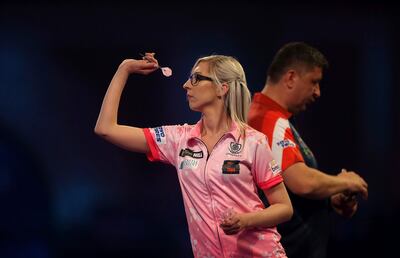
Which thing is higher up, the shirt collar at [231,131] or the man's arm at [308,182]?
the shirt collar at [231,131]

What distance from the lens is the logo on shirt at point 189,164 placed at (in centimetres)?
239

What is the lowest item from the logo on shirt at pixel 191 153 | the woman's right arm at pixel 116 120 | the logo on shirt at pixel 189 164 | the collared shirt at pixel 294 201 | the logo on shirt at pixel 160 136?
the collared shirt at pixel 294 201

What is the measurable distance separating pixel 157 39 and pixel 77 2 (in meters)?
0.55

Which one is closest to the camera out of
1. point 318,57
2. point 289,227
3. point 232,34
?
point 289,227

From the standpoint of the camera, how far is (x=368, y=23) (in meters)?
4.59

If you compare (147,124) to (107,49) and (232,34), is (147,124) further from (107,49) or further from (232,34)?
(232,34)

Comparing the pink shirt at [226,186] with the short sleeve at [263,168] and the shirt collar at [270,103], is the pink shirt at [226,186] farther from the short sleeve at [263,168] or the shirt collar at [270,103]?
the shirt collar at [270,103]

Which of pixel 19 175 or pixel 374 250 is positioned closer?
pixel 19 175

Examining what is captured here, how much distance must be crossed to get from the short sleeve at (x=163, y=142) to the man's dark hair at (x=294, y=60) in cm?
100

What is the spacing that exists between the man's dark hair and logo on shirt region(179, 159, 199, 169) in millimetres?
1082

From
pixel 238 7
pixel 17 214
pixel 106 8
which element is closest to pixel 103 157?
pixel 17 214

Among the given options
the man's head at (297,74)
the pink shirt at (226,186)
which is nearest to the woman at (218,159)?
the pink shirt at (226,186)

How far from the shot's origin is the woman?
2.36 metres

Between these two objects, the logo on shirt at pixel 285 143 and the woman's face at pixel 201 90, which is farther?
the logo on shirt at pixel 285 143
